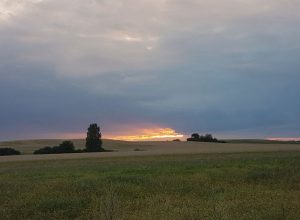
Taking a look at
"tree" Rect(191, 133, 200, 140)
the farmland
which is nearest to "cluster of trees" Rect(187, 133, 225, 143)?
"tree" Rect(191, 133, 200, 140)

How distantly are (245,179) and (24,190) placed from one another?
919 cm

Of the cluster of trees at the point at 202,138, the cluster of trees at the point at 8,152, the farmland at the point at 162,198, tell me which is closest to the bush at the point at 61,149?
the cluster of trees at the point at 8,152

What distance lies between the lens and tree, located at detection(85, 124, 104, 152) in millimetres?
106675

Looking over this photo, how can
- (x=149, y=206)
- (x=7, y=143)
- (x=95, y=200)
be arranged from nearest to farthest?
(x=149, y=206)
(x=95, y=200)
(x=7, y=143)

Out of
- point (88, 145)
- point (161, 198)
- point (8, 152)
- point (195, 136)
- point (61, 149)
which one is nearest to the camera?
point (161, 198)

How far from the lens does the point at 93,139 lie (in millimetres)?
108562

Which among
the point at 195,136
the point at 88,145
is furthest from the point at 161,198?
the point at 195,136

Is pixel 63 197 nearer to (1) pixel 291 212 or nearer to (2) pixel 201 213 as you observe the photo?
(2) pixel 201 213

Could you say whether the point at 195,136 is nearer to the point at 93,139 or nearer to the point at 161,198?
the point at 93,139

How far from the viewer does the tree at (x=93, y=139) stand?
10668 cm

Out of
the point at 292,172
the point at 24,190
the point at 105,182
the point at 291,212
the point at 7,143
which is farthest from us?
the point at 7,143

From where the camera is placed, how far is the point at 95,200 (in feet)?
55.7

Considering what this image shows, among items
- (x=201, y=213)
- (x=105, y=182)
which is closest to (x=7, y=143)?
(x=105, y=182)

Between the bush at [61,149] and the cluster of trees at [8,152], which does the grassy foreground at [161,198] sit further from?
the cluster of trees at [8,152]
